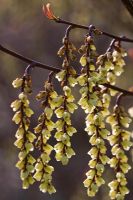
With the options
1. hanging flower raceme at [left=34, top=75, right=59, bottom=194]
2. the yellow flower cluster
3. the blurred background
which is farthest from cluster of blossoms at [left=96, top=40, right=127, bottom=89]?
the blurred background

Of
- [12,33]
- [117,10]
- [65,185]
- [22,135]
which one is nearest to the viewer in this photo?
[22,135]

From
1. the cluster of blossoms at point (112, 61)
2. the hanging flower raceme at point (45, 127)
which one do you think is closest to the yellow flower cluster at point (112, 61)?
the cluster of blossoms at point (112, 61)

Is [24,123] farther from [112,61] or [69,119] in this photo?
[112,61]

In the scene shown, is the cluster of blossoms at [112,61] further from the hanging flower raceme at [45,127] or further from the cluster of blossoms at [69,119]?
the hanging flower raceme at [45,127]

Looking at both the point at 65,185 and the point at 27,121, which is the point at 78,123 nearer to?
the point at 65,185

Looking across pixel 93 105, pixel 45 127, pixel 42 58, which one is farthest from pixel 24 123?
pixel 42 58

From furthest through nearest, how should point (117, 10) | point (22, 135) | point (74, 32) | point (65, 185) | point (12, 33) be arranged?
point (12, 33)
point (65, 185)
point (74, 32)
point (117, 10)
point (22, 135)

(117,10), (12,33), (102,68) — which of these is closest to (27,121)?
(102,68)
